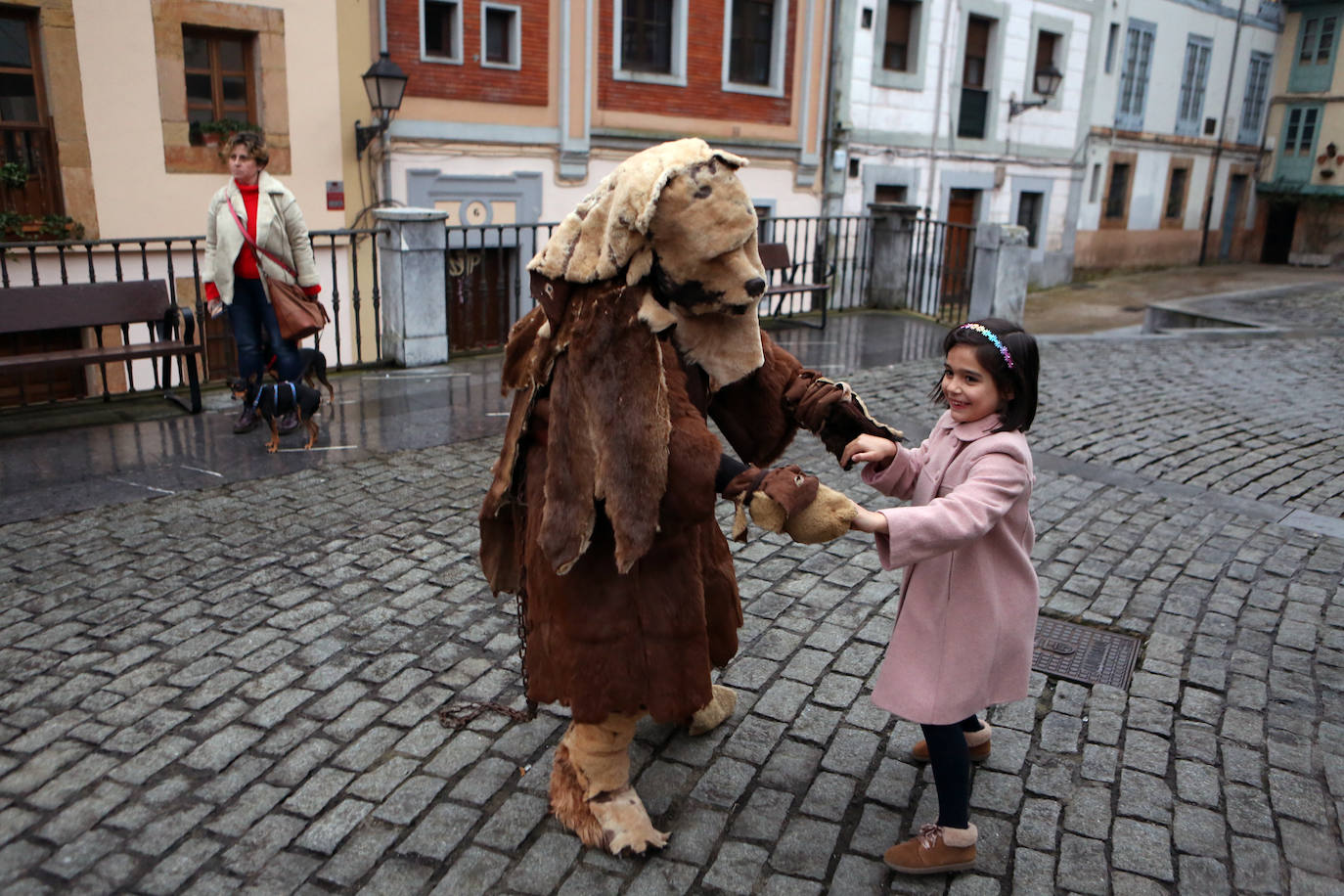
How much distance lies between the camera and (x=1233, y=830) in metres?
3.01

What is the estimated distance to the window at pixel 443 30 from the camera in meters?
13.4

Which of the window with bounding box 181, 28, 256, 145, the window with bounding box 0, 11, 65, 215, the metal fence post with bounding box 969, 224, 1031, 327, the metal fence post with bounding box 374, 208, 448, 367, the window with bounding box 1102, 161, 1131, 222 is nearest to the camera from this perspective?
the metal fence post with bounding box 374, 208, 448, 367

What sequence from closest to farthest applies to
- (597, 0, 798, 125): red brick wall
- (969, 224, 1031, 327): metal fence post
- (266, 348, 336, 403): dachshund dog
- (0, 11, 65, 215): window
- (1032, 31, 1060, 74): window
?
1. (266, 348, 336, 403): dachshund dog
2. (0, 11, 65, 215): window
3. (969, 224, 1031, 327): metal fence post
4. (597, 0, 798, 125): red brick wall
5. (1032, 31, 1060, 74): window

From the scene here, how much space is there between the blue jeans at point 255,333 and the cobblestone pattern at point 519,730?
1.39 meters

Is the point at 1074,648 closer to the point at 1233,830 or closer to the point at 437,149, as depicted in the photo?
the point at 1233,830

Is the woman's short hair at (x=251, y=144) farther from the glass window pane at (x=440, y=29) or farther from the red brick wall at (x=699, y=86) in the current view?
the red brick wall at (x=699, y=86)

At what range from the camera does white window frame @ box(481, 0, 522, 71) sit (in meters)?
13.6

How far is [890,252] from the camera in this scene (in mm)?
13047

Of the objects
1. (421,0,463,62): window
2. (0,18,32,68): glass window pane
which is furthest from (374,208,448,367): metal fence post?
(421,0,463,62): window

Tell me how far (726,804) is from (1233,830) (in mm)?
1448

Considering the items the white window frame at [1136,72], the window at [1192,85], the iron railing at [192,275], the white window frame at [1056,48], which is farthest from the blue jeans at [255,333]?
the window at [1192,85]

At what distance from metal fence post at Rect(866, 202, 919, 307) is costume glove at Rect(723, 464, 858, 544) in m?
11.0

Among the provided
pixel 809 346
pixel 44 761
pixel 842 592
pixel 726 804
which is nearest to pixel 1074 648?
pixel 842 592

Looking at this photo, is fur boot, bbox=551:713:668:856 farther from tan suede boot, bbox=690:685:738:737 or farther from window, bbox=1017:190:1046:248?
window, bbox=1017:190:1046:248
